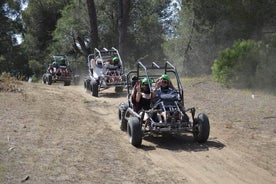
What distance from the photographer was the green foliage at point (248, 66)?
20.3 meters

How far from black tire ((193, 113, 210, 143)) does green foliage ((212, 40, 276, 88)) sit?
30.8 ft

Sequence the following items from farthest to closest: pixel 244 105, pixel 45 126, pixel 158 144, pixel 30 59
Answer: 1. pixel 30 59
2. pixel 244 105
3. pixel 45 126
4. pixel 158 144

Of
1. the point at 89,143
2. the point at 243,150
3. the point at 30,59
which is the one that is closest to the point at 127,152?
the point at 89,143

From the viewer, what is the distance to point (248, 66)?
20438 mm

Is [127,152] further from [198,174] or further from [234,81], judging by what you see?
[234,81]

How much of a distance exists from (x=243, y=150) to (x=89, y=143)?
3.28m

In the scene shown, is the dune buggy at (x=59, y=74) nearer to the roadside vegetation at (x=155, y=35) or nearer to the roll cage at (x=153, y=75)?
the roadside vegetation at (x=155, y=35)

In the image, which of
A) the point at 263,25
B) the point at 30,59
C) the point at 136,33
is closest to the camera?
the point at 263,25

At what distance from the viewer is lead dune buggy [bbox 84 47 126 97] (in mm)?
20281

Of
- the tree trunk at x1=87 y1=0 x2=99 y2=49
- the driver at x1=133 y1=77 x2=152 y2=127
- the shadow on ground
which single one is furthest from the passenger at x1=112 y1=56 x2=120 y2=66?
the tree trunk at x1=87 y1=0 x2=99 y2=49

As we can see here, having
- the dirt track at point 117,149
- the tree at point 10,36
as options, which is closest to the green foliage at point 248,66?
the dirt track at point 117,149

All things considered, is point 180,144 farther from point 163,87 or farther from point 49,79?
point 49,79

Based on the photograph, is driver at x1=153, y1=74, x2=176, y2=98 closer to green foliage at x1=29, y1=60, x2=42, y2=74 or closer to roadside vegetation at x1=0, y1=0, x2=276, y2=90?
roadside vegetation at x1=0, y1=0, x2=276, y2=90

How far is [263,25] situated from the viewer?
23.6 meters
